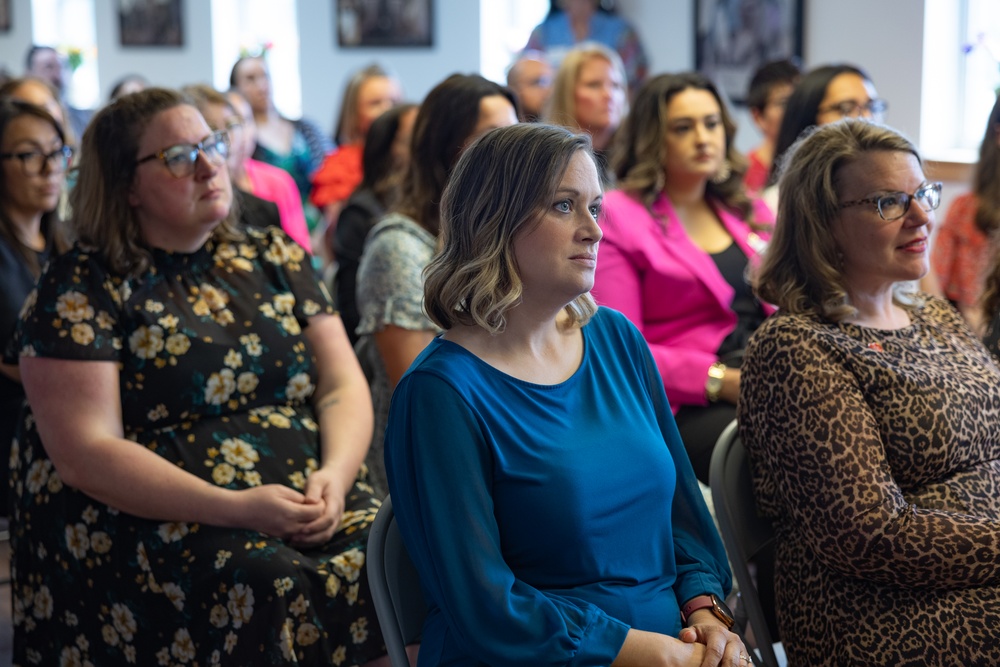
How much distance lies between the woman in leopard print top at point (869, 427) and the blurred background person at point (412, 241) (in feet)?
3.17

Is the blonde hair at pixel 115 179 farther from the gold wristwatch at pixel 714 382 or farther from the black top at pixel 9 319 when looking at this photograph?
the gold wristwatch at pixel 714 382

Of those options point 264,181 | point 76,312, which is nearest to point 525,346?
point 76,312

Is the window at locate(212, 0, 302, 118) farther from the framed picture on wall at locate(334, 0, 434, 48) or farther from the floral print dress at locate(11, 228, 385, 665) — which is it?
the floral print dress at locate(11, 228, 385, 665)

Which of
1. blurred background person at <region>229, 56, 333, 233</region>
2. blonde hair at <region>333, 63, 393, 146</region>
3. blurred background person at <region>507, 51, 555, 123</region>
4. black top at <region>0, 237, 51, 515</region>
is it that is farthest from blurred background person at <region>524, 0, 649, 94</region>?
black top at <region>0, 237, 51, 515</region>

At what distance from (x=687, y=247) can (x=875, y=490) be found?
53.2 inches

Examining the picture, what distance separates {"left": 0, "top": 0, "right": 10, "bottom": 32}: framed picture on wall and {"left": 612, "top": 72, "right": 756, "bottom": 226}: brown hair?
37.5 feet

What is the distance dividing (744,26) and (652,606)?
5.62 metres

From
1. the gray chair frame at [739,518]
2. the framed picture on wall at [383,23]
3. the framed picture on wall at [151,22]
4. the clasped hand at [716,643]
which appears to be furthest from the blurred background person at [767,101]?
the framed picture on wall at [151,22]

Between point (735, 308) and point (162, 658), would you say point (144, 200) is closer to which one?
point (162, 658)

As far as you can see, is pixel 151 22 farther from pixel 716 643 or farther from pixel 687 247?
pixel 716 643

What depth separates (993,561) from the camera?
178 cm

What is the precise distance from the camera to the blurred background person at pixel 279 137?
6.30 metres

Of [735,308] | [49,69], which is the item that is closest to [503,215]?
[735,308]

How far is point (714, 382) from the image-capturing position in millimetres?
2758
